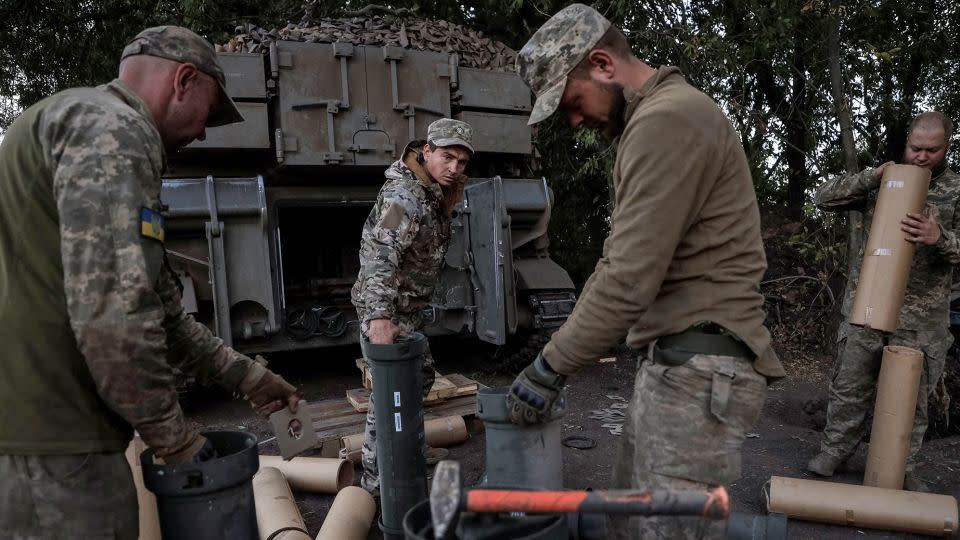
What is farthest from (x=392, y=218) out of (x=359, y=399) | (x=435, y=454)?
(x=359, y=399)

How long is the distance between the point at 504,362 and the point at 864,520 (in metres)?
3.86

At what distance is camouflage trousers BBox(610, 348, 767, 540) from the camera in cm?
202

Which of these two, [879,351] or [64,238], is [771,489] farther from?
[64,238]

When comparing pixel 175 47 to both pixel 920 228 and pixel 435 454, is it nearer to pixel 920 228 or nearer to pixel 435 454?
pixel 435 454

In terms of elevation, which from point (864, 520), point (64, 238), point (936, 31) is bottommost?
point (864, 520)

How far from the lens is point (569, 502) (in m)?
1.47

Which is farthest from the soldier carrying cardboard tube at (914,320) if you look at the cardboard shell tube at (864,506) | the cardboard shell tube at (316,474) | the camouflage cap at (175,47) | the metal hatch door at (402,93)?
the metal hatch door at (402,93)

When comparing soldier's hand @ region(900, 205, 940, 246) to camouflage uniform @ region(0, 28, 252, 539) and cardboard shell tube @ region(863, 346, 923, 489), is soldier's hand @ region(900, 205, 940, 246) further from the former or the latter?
camouflage uniform @ region(0, 28, 252, 539)

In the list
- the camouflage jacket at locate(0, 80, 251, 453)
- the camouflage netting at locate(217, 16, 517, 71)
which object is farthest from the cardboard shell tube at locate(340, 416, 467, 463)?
the camouflage netting at locate(217, 16, 517, 71)

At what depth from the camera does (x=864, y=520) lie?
11.6 feet

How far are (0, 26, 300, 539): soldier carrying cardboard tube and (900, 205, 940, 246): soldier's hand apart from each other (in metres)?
3.49

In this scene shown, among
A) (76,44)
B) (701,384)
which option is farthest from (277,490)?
(76,44)

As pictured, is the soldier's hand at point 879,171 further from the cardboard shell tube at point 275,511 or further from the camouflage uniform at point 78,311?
the camouflage uniform at point 78,311

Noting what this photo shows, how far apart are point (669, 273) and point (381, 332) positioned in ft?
6.03
